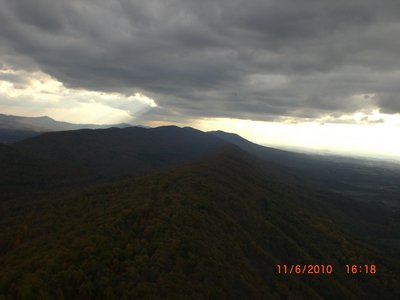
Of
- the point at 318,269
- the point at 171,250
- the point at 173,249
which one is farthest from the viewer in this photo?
the point at 318,269

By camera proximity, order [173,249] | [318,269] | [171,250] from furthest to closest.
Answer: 1. [318,269]
2. [173,249]
3. [171,250]

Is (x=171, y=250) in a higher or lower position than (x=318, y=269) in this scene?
higher

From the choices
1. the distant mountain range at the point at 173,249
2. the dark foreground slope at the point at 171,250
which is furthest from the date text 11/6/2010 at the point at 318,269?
the dark foreground slope at the point at 171,250

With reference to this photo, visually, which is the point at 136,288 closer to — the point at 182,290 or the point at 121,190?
the point at 182,290

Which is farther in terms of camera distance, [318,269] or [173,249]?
[318,269]

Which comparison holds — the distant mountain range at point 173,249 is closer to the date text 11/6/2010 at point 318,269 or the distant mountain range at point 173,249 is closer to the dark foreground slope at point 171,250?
the dark foreground slope at point 171,250

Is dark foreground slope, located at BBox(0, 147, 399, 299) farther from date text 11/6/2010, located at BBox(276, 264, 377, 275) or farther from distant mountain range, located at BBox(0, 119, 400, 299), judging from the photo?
date text 11/6/2010, located at BBox(276, 264, 377, 275)

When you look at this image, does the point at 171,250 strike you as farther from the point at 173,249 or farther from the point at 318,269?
the point at 318,269

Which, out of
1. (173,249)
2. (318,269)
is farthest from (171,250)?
(318,269)

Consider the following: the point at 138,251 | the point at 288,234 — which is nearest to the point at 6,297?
the point at 138,251
